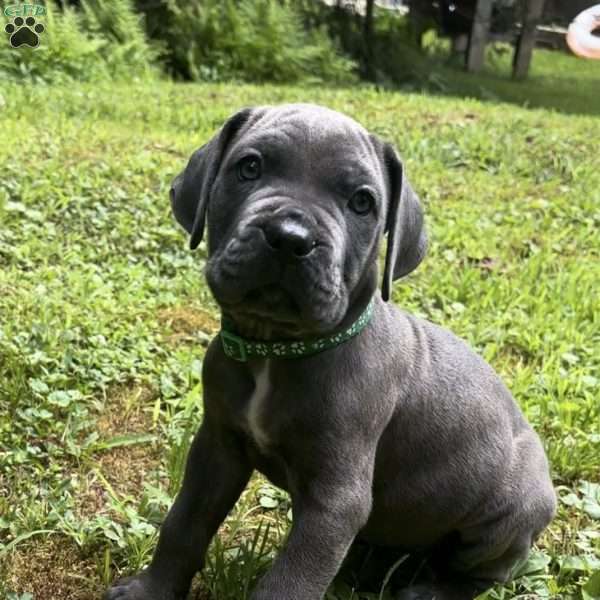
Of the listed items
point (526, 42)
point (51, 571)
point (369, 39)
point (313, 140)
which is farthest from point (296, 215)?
point (526, 42)

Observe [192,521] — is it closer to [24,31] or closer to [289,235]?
[289,235]

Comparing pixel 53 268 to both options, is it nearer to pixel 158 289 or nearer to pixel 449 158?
pixel 158 289

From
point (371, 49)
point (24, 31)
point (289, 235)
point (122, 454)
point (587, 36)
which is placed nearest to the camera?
point (289, 235)

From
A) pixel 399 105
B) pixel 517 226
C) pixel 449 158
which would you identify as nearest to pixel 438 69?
pixel 399 105

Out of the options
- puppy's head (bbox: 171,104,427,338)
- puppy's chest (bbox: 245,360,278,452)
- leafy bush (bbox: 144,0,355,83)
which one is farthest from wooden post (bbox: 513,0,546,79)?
puppy's chest (bbox: 245,360,278,452)

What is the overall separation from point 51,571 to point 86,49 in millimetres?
8334

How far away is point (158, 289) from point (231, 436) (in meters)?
2.36

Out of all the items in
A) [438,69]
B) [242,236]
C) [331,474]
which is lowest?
[438,69]

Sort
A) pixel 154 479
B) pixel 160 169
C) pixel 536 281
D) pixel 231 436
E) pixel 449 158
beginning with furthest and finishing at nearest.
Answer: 1. pixel 449 158
2. pixel 160 169
3. pixel 536 281
4. pixel 154 479
5. pixel 231 436

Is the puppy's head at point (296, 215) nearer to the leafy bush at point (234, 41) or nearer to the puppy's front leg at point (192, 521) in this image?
the puppy's front leg at point (192, 521)

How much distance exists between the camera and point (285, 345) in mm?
2576

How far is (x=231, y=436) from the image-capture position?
279 cm

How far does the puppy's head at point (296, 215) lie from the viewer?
233cm

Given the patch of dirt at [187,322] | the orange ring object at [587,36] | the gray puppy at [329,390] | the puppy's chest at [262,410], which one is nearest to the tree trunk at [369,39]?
the orange ring object at [587,36]
